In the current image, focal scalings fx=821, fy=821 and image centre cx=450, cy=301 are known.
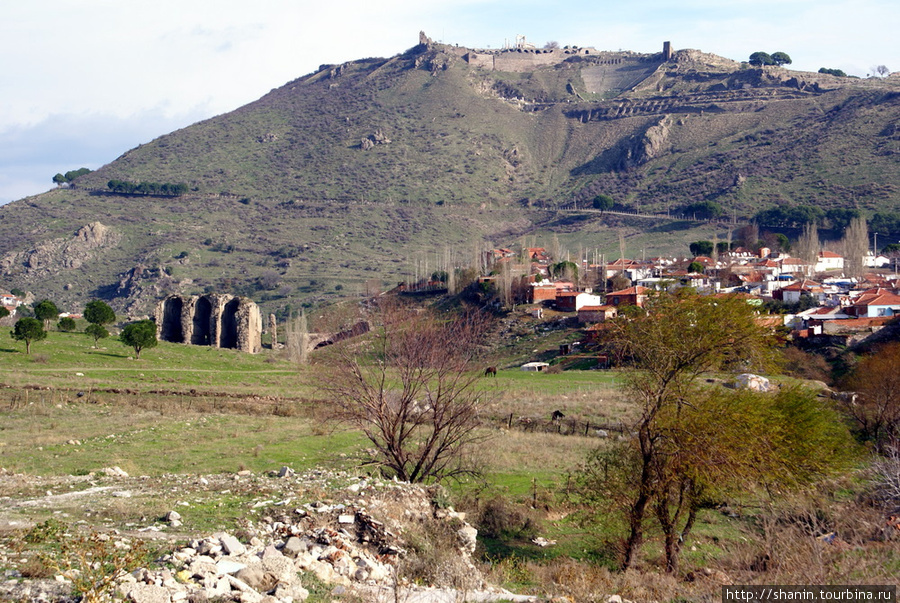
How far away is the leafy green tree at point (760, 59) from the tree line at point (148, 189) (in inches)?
5178

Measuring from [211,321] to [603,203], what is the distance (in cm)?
7636

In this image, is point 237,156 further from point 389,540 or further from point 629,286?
point 389,540

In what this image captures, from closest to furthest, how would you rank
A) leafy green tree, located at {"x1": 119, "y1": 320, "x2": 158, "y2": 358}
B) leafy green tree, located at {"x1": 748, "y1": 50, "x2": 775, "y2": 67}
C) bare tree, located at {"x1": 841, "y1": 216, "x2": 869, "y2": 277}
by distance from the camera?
leafy green tree, located at {"x1": 119, "y1": 320, "x2": 158, "y2": 358}
bare tree, located at {"x1": 841, "y1": 216, "x2": 869, "y2": 277}
leafy green tree, located at {"x1": 748, "y1": 50, "x2": 775, "y2": 67}

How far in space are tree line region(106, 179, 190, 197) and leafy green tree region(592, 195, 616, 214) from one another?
69148 mm

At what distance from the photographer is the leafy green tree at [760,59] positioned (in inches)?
7495

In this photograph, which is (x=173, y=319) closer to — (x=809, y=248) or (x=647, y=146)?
(x=809, y=248)

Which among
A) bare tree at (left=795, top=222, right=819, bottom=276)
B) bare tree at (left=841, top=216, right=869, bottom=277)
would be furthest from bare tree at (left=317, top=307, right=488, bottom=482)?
bare tree at (left=841, top=216, right=869, bottom=277)

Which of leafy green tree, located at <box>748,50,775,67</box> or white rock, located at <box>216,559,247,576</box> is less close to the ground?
leafy green tree, located at <box>748,50,775,67</box>

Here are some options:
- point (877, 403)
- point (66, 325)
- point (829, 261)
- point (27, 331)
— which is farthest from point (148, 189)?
point (877, 403)

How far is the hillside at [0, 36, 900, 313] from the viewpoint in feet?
348

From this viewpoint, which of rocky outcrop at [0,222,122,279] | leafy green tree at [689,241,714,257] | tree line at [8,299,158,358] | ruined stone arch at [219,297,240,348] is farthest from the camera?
rocky outcrop at [0,222,122,279]

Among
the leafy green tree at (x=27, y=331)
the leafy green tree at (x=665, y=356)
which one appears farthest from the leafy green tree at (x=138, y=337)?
the leafy green tree at (x=665, y=356)

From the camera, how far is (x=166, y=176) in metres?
153

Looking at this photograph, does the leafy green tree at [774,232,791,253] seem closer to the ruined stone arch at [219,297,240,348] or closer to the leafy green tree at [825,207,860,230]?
the leafy green tree at [825,207,860,230]
